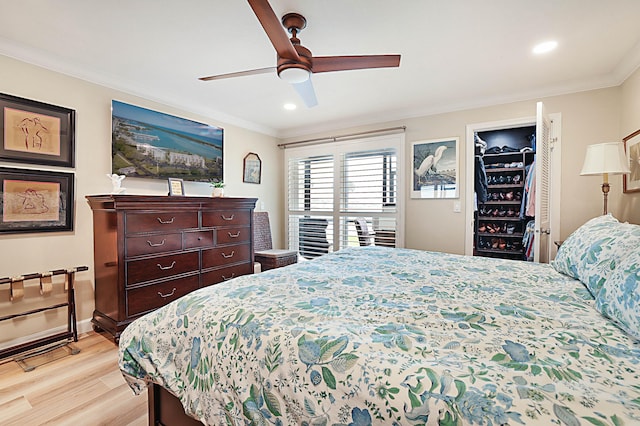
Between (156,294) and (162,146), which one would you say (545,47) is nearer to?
(162,146)

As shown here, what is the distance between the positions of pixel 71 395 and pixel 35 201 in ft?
5.24

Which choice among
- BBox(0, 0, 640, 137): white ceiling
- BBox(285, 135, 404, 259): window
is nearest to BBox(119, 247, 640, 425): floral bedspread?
BBox(0, 0, 640, 137): white ceiling

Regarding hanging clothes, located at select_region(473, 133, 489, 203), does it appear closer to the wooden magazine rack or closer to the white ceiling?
the white ceiling

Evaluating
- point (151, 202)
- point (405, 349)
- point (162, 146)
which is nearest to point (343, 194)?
point (162, 146)

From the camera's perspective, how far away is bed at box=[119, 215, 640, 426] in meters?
0.67

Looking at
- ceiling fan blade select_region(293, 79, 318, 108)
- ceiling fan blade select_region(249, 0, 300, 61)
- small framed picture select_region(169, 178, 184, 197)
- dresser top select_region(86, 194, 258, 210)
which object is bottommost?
dresser top select_region(86, 194, 258, 210)

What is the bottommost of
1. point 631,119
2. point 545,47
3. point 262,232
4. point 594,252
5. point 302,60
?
point 262,232

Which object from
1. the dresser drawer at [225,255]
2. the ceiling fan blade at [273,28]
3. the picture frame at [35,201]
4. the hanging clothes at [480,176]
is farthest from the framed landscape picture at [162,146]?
the hanging clothes at [480,176]

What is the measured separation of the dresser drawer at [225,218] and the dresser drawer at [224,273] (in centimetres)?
51

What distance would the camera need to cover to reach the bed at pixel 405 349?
67cm

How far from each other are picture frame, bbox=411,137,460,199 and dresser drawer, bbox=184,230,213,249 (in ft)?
8.41

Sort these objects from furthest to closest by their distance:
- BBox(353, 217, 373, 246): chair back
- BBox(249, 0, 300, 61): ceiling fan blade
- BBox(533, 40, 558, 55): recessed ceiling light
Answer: BBox(353, 217, 373, 246): chair back
BBox(533, 40, 558, 55): recessed ceiling light
BBox(249, 0, 300, 61): ceiling fan blade

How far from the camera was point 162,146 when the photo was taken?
10.9ft

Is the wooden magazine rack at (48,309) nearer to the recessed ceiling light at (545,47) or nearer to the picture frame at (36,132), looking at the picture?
the picture frame at (36,132)
